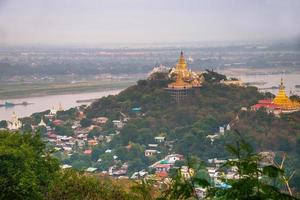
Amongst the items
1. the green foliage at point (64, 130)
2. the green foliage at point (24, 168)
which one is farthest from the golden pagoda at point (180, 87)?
the green foliage at point (24, 168)

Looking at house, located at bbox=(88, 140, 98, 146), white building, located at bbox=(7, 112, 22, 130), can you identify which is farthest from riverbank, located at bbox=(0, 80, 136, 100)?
house, located at bbox=(88, 140, 98, 146)

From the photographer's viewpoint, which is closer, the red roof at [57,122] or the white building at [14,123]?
the white building at [14,123]

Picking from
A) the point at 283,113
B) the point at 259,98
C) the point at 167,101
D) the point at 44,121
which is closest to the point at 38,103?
the point at 44,121

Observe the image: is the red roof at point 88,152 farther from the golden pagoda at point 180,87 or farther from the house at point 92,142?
the golden pagoda at point 180,87

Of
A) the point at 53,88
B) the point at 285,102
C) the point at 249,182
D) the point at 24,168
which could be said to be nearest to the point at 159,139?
the point at 285,102

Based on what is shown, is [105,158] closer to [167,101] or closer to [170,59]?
[167,101]

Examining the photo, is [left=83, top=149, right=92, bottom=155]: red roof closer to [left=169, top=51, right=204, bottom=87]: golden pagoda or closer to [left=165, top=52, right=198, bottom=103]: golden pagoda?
[left=165, top=52, right=198, bottom=103]: golden pagoda
